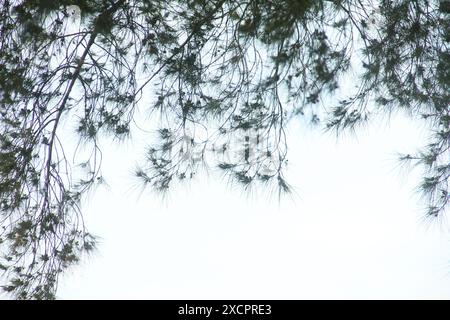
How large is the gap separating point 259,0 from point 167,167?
2.26ft

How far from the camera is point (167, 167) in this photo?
1.79m

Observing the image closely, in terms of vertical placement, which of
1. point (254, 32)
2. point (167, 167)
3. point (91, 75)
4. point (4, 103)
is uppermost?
point (254, 32)

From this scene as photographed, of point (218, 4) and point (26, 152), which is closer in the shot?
point (26, 152)

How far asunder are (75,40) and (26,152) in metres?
0.43

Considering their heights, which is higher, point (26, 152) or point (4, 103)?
point (4, 103)

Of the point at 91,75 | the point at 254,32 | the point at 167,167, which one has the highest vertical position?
the point at 254,32

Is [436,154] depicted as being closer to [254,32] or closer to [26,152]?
[254,32]
